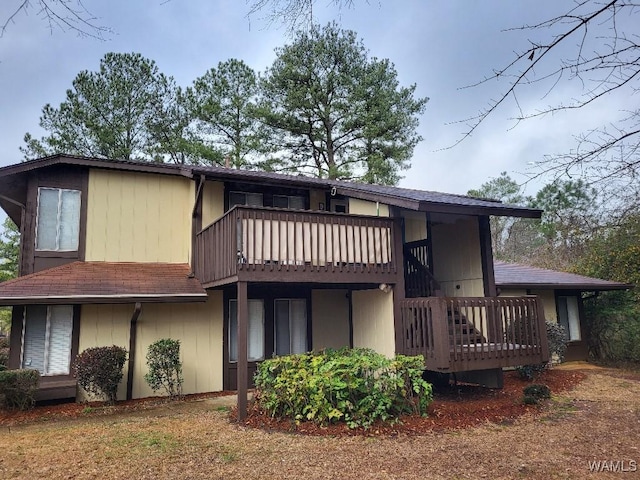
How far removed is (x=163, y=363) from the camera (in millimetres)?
9086

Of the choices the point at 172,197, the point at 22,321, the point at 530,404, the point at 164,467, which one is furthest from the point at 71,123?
the point at 530,404

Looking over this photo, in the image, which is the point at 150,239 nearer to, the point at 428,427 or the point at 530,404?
the point at 428,427

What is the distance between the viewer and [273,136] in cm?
2289

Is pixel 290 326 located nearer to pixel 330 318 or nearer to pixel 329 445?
pixel 330 318

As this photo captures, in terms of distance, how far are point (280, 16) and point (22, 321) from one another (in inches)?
330

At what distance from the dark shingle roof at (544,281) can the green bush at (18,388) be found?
1085 centimetres

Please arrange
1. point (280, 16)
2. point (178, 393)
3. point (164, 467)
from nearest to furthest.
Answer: point (280, 16) → point (164, 467) → point (178, 393)

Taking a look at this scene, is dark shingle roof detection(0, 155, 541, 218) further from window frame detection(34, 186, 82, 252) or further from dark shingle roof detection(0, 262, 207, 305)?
dark shingle roof detection(0, 262, 207, 305)

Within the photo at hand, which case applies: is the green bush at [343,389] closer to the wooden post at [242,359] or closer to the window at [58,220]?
the wooden post at [242,359]

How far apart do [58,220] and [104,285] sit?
2215 millimetres

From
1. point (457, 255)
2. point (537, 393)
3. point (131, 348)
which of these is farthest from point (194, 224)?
point (537, 393)

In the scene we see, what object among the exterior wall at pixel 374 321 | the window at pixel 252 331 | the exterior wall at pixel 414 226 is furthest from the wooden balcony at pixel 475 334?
the window at pixel 252 331

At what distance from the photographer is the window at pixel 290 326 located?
10961mm

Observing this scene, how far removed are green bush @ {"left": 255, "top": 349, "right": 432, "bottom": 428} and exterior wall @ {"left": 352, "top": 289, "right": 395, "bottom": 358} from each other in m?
1.53
